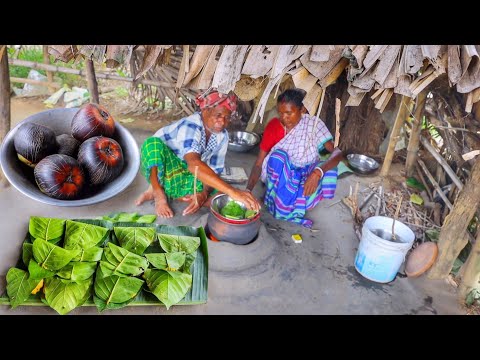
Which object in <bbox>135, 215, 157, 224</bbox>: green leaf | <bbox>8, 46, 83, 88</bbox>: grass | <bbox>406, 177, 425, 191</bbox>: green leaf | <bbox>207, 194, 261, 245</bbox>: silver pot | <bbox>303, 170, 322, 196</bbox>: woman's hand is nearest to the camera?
<bbox>207, 194, 261, 245</bbox>: silver pot

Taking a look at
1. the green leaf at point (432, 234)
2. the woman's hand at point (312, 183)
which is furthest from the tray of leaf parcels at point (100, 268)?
the green leaf at point (432, 234)

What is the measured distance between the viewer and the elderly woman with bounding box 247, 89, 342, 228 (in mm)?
3730

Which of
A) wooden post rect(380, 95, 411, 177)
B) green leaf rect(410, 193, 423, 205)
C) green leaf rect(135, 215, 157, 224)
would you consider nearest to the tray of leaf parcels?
green leaf rect(135, 215, 157, 224)

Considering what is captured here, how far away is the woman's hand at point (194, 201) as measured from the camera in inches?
146

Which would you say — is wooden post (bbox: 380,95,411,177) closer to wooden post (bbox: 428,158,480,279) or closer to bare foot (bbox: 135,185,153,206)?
wooden post (bbox: 428,158,480,279)

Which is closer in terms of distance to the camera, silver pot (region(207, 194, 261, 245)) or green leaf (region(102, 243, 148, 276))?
green leaf (region(102, 243, 148, 276))

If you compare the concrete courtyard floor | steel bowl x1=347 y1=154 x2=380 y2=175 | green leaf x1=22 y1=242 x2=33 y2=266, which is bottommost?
the concrete courtyard floor

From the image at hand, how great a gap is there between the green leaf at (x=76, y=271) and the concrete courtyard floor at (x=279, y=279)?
1.01 feet

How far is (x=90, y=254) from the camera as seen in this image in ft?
8.68

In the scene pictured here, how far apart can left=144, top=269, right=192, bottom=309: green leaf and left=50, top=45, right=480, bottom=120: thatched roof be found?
4.36ft

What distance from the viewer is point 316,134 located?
3818mm

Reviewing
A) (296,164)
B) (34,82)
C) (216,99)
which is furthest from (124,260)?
(34,82)

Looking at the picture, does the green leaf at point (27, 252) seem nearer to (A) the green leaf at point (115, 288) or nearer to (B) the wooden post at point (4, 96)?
(A) the green leaf at point (115, 288)

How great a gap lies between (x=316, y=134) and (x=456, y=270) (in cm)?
185
